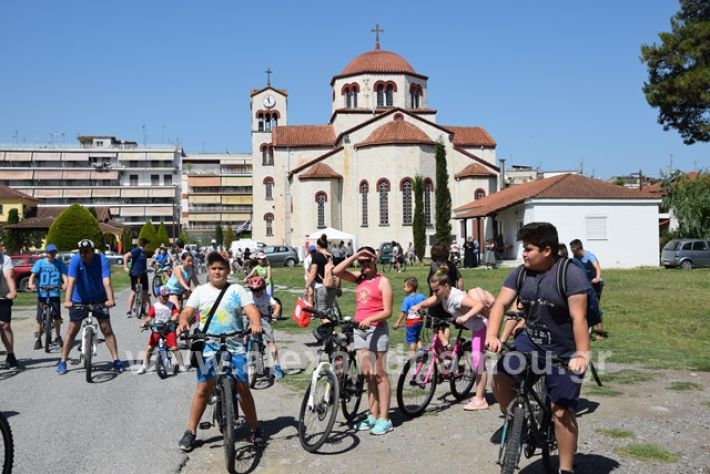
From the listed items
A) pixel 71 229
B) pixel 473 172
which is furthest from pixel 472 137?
pixel 71 229

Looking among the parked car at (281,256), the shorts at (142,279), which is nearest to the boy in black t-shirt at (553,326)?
the shorts at (142,279)

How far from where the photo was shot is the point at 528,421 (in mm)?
4793

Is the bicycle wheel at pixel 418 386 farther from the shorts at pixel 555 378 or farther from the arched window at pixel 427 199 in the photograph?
the arched window at pixel 427 199

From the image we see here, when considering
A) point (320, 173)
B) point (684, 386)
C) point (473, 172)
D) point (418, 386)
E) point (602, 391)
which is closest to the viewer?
point (418, 386)

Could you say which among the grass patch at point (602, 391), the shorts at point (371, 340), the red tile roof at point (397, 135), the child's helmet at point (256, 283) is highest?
the red tile roof at point (397, 135)

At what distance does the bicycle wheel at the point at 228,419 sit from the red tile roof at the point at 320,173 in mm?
46568

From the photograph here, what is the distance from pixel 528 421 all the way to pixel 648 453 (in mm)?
1402

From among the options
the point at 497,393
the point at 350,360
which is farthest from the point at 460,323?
the point at 497,393

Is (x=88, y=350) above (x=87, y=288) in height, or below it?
below

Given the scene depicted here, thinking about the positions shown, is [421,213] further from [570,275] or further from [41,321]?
[570,275]

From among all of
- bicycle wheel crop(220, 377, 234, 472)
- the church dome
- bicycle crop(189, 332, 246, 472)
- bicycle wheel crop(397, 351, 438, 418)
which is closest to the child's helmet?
bicycle wheel crop(397, 351, 438, 418)

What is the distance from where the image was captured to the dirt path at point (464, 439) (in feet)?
17.5

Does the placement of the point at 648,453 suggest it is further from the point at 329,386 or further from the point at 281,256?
the point at 281,256

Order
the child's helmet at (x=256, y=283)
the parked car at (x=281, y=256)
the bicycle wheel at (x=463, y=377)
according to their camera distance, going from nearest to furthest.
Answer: the bicycle wheel at (x=463, y=377) → the child's helmet at (x=256, y=283) → the parked car at (x=281, y=256)
